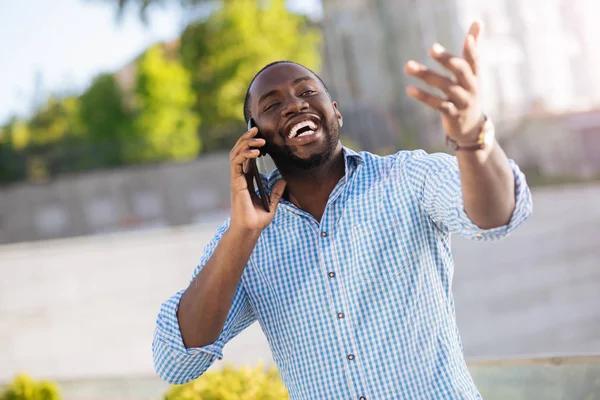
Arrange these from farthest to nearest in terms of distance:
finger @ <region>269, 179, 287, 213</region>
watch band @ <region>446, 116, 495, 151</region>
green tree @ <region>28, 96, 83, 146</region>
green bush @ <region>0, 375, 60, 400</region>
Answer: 1. green tree @ <region>28, 96, 83, 146</region>
2. green bush @ <region>0, 375, 60, 400</region>
3. finger @ <region>269, 179, 287, 213</region>
4. watch band @ <region>446, 116, 495, 151</region>

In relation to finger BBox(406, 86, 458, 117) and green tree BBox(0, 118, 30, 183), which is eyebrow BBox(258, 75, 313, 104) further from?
green tree BBox(0, 118, 30, 183)

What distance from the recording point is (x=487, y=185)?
5.13ft

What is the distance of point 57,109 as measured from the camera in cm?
3516

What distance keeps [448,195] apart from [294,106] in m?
0.47

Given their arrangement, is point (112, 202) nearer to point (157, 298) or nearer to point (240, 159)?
point (157, 298)

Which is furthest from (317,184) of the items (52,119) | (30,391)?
(52,119)

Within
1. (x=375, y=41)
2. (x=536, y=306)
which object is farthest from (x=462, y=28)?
(x=536, y=306)

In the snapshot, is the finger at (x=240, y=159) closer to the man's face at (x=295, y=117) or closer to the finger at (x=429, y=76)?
the man's face at (x=295, y=117)

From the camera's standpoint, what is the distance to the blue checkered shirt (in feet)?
6.22

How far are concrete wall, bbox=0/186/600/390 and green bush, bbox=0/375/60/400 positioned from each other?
551cm

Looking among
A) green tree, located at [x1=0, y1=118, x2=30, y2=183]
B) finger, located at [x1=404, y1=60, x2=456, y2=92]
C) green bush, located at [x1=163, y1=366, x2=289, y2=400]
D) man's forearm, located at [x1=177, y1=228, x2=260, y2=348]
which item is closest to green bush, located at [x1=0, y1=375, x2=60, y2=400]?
green bush, located at [x1=163, y1=366, x2=289, y2=400]

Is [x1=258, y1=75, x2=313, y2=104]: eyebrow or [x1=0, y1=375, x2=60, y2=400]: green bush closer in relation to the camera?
[x1=258, y1=75, x2=313, y2=104]: eyebrow

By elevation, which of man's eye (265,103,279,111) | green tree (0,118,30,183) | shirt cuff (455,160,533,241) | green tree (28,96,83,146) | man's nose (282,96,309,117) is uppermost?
green tree (28,96,83,146)

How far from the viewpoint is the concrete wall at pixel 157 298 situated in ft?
39.4
